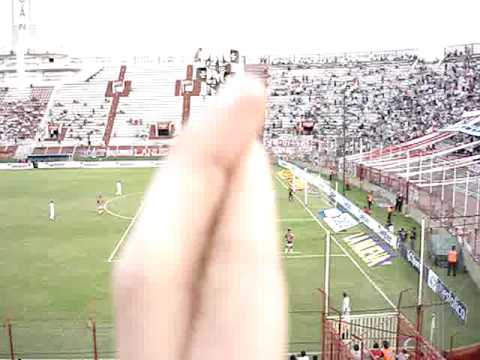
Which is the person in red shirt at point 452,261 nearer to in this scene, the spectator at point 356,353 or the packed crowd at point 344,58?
the spectator at point 356,353

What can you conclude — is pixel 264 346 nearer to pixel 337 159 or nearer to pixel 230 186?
pixel 230 186

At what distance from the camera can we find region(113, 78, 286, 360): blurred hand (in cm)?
135

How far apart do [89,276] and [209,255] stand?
16.2 meters

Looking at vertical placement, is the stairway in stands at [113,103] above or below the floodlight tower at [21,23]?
below

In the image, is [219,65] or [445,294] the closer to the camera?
[219,65]

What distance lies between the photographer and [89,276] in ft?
55.7

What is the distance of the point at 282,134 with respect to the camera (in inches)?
1884

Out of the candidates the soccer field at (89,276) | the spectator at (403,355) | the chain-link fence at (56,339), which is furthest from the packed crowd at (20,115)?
the spectator at (403,355)

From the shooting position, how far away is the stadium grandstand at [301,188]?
11.2 meters

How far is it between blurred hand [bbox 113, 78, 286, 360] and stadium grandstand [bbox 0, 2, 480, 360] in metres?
0.05

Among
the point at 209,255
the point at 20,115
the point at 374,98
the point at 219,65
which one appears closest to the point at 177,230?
the point at 209,255

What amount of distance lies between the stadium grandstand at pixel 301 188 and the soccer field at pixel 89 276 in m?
0.06

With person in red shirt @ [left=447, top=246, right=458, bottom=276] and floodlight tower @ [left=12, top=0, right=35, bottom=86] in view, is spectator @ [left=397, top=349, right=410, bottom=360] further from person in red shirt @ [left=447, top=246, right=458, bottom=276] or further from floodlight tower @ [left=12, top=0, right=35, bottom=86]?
floodlight tower @ [left=12, top=0, right=35, bottom=86]

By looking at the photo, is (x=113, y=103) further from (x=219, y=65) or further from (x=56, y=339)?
(x=219, y=65)
